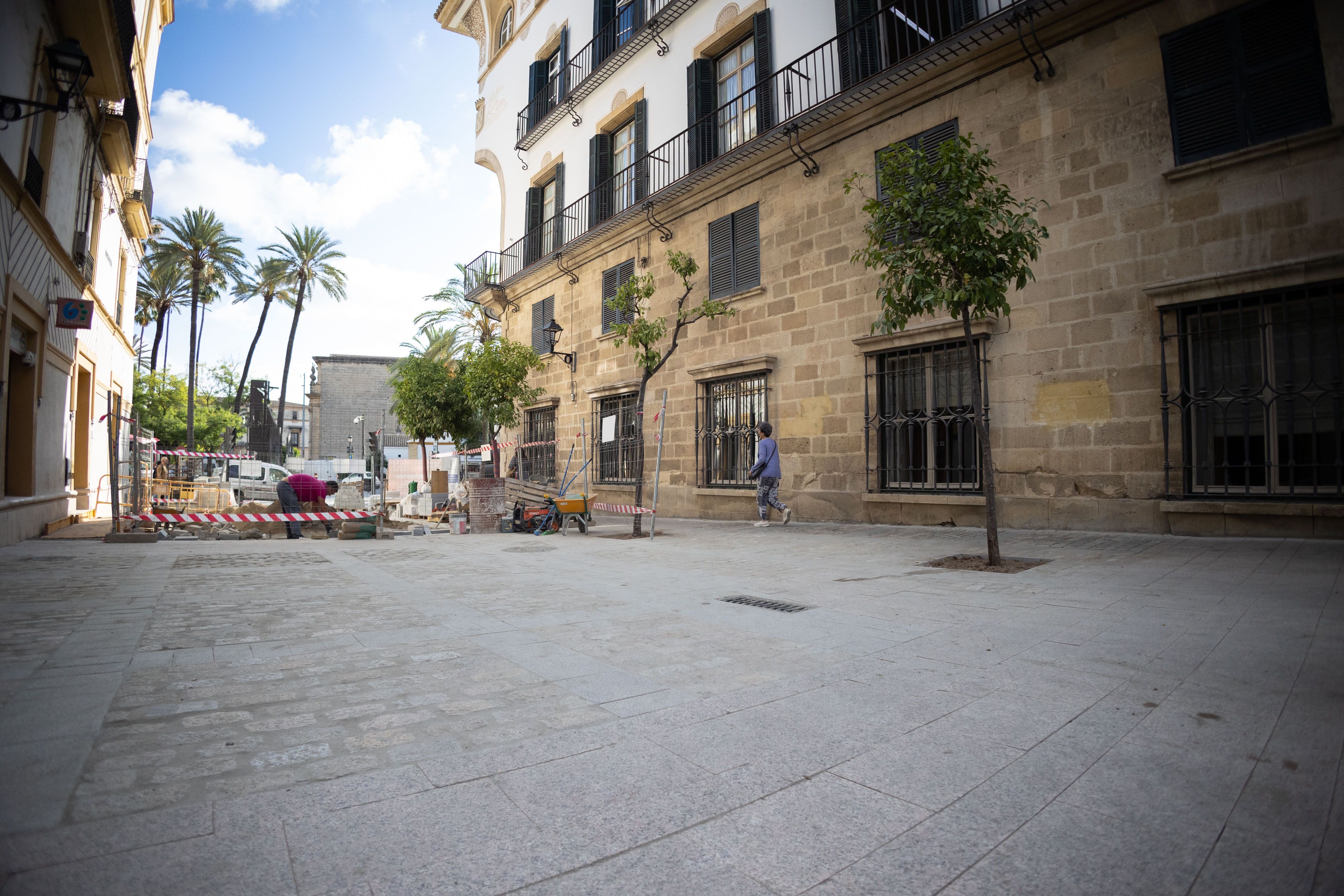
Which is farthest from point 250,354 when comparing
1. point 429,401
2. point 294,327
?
point 429,401

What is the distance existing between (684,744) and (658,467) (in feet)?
23.8

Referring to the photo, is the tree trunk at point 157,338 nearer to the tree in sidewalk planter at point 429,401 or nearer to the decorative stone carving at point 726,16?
the tree in sidewalk planter at point 429,401

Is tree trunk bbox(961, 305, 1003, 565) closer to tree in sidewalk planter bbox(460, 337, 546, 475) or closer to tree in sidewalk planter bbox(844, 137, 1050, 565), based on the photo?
tree in sidewalk planter bbox(844, 137, 1050, 565)

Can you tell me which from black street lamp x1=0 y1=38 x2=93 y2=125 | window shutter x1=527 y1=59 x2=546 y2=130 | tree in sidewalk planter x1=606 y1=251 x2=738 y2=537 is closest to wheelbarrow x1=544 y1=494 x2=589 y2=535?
tree in sidewalk planter x1=606 y1=251 x2=738 y2=537

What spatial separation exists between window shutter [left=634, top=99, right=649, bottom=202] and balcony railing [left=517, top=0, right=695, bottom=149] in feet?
4.56

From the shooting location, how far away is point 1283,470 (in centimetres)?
705

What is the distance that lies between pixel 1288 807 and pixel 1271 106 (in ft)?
28.3

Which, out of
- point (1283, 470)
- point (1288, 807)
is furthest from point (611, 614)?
point (1283, 470)

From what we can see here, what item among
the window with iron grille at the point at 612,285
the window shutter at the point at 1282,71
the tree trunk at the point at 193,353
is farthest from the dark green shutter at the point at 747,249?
the tree trunk at the point at 193,353

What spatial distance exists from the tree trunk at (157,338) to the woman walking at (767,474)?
40329mm

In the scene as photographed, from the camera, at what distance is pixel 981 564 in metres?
6.37

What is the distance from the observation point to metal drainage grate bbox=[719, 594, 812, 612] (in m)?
4.75

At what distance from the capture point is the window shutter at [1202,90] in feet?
24.7

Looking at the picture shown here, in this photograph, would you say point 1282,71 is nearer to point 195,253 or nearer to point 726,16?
point 726,16
